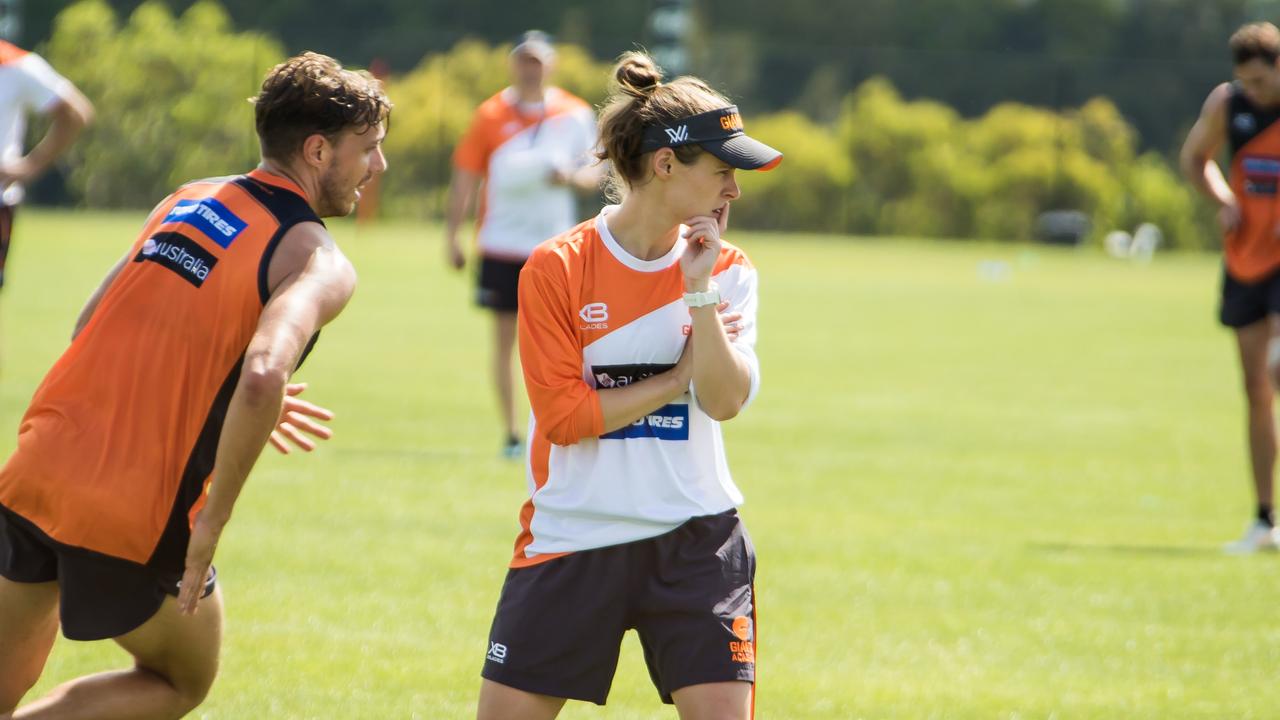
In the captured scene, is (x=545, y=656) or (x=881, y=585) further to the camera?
(x=881, y=585)

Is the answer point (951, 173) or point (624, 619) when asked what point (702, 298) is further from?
point (951, 173)

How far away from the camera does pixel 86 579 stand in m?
3.57

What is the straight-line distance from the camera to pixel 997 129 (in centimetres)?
4275

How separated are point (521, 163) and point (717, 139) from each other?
23.8 ft

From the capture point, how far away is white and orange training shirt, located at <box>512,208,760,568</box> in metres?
3.81

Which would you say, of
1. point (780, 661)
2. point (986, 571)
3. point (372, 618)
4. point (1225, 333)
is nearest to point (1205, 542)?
point (986, 571)

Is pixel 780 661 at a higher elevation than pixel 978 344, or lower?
higher

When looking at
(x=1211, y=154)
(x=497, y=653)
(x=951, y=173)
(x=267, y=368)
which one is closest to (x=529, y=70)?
(x=1211, y=154)

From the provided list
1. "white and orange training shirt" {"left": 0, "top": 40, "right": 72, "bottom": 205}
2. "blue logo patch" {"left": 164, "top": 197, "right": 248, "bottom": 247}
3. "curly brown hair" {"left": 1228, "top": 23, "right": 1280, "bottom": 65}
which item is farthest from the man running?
"white and orange training shirt" {"left": 0, "top": 40, "right": 72, "bottom": 205}

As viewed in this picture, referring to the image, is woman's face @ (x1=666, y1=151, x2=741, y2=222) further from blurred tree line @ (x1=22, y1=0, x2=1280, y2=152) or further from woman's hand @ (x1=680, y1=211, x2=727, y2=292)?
blurred tree line @ (x1=22, y1=0, x2=1280, y2=152)

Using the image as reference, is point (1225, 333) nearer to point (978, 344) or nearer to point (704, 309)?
point (978, 344)

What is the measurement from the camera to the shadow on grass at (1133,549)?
806 cm

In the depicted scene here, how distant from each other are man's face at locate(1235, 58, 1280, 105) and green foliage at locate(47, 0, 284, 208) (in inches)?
1402

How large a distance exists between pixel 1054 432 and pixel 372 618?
740cm
